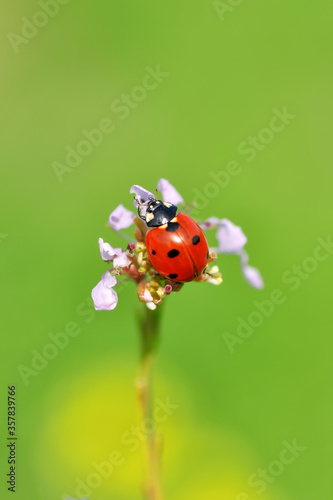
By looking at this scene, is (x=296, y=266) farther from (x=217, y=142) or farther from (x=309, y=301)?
(x=217, y=142)

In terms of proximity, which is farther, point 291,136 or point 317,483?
point 291,136

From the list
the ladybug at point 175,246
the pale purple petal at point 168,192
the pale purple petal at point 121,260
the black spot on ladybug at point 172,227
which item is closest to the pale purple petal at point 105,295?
the pale purple petal at point 121,260

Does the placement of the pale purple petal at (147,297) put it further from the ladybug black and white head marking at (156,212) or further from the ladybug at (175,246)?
the ladybug black and white head marking at (156,212)

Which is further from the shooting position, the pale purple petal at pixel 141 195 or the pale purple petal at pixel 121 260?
the pale purple petal at pixel 141 195

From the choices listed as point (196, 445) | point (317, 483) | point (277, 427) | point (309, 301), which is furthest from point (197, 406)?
point (309, 301)

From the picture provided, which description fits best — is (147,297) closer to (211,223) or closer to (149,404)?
(149,404)

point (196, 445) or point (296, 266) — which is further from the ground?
point (296, 266)

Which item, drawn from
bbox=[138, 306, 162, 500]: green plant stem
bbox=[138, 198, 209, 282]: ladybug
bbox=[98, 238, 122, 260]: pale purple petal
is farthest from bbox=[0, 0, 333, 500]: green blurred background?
bbox=[138, 198, 209, 282]: ladybug
